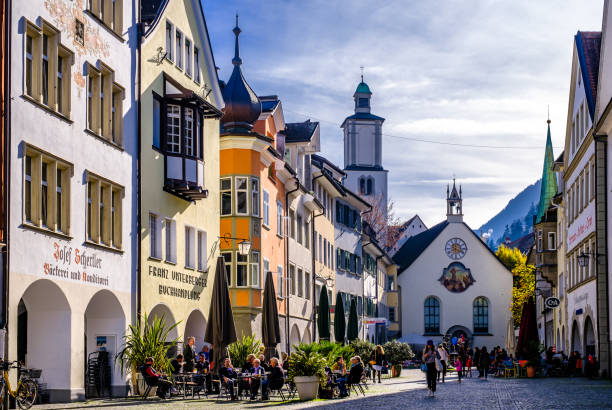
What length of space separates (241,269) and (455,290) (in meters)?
61.0

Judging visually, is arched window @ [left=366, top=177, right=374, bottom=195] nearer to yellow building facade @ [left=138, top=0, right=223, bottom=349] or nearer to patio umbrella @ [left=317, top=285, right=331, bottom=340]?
patio umbrella @ [left=317, top=285, right=331, bottom=340]

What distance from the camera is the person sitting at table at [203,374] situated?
92.0 ft

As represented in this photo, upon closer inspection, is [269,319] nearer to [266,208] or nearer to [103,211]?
[266,208]

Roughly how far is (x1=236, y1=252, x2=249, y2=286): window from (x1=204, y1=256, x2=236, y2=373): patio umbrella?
27.1ft

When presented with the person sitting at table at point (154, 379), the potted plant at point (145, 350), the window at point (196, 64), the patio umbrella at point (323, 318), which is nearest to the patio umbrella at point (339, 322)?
the patio umbrella at point (323, 318)

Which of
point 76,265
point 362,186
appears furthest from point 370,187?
point 76,265

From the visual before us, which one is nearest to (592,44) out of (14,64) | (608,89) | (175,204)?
(608,89)

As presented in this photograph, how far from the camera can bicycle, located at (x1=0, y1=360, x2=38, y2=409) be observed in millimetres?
20297

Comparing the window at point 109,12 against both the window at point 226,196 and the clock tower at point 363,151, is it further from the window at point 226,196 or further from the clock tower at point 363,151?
the clock tower at point 363,151

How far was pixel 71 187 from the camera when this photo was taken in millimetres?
24688

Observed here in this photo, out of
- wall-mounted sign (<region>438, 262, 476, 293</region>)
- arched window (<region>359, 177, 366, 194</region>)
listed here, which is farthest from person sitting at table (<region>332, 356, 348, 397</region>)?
arched window (<region>359, 177, 366, 194</region>)

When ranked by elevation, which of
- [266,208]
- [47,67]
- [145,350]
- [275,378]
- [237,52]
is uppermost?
[237,52]

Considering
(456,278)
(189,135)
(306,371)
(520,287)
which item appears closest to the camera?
(306,371)

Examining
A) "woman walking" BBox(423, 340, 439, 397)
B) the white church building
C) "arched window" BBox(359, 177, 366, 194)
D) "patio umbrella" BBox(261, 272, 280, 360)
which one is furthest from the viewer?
"arched window" BBox(359, 177, 366, 194)
